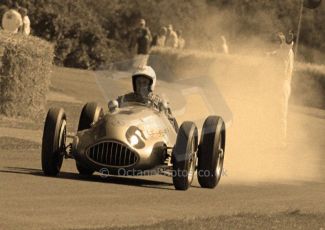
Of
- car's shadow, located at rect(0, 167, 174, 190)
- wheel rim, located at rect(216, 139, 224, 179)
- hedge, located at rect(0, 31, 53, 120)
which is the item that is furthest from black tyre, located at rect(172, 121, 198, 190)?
hedge, located at rect(0, 31, 53, 120)

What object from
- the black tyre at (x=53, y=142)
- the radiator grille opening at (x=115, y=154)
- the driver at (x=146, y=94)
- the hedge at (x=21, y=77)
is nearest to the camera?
the radiator grille opening at (x=115, y=154)

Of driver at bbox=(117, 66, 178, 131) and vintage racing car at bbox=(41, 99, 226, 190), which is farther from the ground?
driver at bbox=(117, 66, 178, 131)

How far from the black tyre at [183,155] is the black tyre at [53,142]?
1438mm

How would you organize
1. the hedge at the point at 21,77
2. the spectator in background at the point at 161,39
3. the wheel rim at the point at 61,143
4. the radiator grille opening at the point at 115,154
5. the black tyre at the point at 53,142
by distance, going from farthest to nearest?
1. the spectator in background at the point at 161,39
2. the hedge at the point at 21,77
3. the wheel rim at the point at 61,143
4. the black tyre at the point at 53,142
5. the radiator grille opening at the point at 115,154

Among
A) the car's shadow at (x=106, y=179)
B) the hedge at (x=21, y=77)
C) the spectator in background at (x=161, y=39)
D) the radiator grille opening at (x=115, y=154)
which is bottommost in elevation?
the spectator in background at (x=161, y=39)

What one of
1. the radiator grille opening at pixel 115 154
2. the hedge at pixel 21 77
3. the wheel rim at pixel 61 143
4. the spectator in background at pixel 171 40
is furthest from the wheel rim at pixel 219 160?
the spectator in background at pixel 171 40

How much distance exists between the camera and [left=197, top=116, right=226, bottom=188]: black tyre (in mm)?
15477

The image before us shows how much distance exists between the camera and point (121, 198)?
13930 mm

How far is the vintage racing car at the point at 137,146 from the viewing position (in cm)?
1484

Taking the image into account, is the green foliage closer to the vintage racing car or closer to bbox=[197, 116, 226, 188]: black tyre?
bbox=[197, 116, 226, 188]: black tyre

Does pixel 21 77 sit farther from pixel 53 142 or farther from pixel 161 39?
pixel 161 39

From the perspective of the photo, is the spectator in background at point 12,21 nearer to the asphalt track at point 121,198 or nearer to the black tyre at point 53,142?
the asphalt track at point 121,198

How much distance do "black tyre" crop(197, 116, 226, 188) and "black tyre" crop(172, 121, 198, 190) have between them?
0.30 metres

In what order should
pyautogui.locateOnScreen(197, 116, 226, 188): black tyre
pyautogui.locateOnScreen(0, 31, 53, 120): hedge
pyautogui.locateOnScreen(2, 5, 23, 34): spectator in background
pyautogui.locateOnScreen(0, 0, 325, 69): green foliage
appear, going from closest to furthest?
pyautogui.locateOnScreen(197, 116, 226, 188): black tyre → pyautogui.locateOnScreen(0, 31, 53, 120): hedge → pyautogui.locateOnScreen(2, 5, 23, 34): spectator in background → pyautogui.locateOnScreen(0, 0, 325, 69): green foliage
